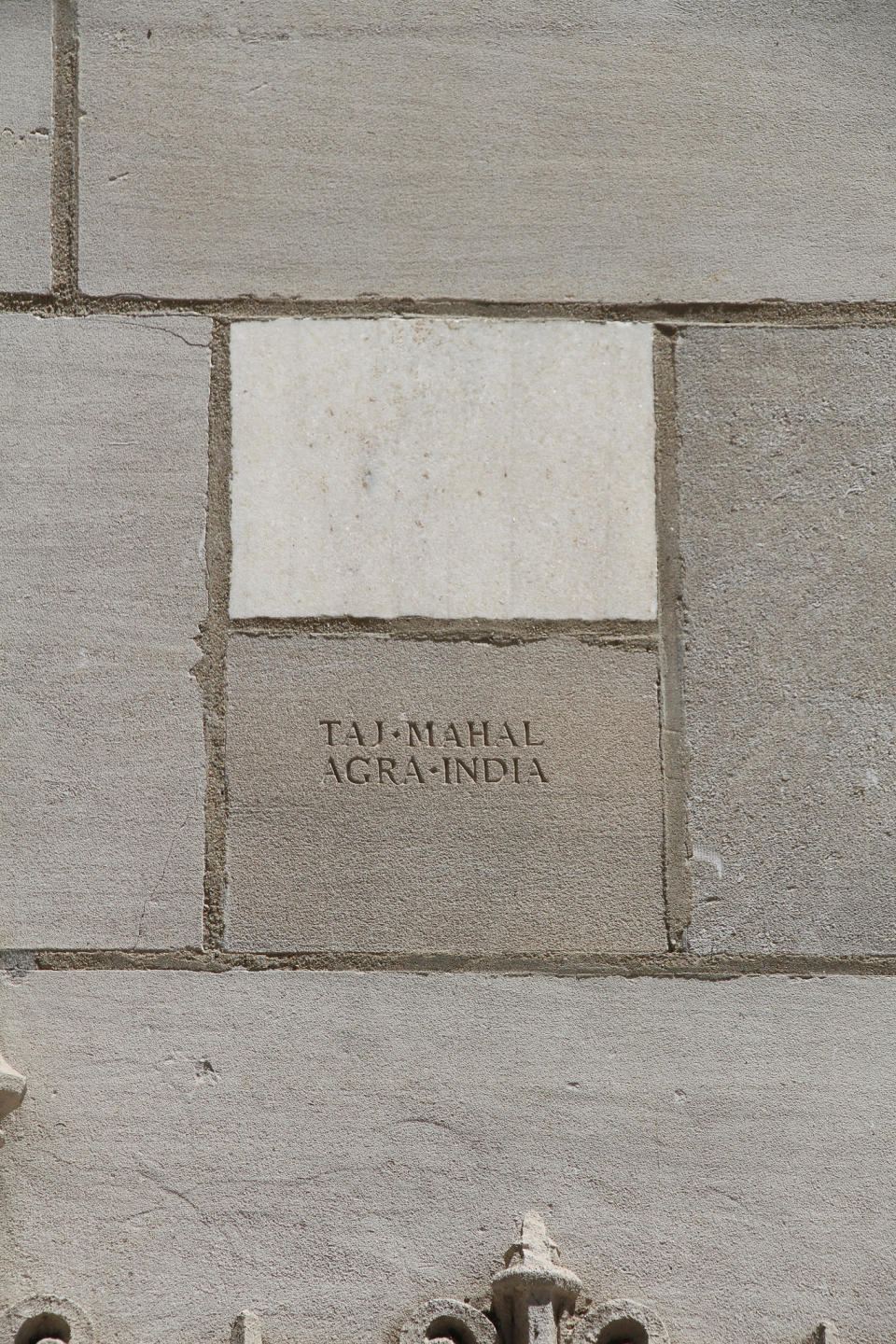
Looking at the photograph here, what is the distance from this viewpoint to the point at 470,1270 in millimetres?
2145

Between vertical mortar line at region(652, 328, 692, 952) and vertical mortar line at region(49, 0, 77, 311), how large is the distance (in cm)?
99

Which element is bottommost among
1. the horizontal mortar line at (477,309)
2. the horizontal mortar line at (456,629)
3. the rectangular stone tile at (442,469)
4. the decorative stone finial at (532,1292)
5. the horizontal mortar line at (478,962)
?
the decorative stone finial at (532,1292)

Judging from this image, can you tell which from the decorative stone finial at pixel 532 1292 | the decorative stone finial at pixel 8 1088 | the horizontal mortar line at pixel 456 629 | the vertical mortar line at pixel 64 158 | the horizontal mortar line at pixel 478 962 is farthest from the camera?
the vertical mortar line at pixel 64 158

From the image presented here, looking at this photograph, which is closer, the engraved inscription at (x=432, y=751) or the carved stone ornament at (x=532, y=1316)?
the carved stone ornament at (x=532, y=1316)

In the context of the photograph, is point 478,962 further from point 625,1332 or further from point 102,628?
point 102,628

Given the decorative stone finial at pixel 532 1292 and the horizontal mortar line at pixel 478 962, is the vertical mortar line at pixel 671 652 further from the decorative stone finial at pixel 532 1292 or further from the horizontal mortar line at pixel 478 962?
the decorative stone finial at pixel 532 1292

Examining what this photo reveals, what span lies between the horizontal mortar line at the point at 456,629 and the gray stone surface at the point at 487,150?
559mm

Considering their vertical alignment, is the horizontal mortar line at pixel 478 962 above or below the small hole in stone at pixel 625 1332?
above

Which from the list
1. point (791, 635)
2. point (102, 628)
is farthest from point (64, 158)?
point (791, 635)

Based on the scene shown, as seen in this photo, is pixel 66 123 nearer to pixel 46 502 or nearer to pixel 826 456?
pixel 46 502

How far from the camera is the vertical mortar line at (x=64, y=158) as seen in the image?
2488 millimetres

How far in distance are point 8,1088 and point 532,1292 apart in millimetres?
785

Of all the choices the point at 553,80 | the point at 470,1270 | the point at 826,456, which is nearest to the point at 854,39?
the point at 553,80

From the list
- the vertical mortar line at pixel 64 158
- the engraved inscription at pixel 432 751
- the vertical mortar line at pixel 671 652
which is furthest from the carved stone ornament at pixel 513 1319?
the vertical mortar line at pixel 64 158
